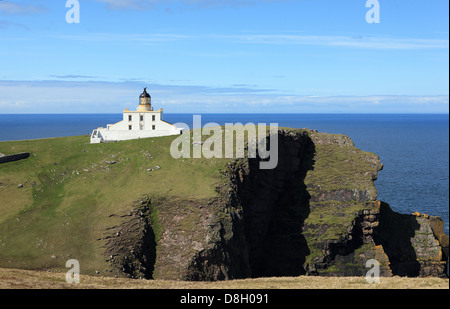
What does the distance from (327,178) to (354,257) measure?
15.7 metres

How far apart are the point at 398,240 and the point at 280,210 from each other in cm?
2168

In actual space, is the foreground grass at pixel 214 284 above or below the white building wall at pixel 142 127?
below

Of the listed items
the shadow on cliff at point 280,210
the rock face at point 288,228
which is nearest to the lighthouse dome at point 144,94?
the shadow on cliff at point 280,210

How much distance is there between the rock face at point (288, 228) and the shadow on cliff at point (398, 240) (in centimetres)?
17

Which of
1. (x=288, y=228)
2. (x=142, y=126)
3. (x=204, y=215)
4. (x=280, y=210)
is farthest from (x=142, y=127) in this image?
(x=288, y=228)

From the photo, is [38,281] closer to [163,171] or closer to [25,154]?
[163,171]

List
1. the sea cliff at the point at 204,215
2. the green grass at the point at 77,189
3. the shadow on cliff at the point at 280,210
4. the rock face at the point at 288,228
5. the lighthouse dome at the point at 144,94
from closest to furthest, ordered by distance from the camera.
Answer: the green grass at the point at 77,189
the sea cliff at the point at 204,215
the rock face at the point at 288,228
the shadow on cliff at the point at 280,210
the lighthouse dome at the point at 144,94

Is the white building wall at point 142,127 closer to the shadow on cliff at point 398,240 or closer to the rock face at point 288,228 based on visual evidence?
the rock face at point 288,228

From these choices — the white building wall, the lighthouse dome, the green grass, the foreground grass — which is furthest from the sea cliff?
the lighthouse dome

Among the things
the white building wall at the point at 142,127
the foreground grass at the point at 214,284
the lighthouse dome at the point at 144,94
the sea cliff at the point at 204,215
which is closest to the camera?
the foreground grass at the point at 214,284

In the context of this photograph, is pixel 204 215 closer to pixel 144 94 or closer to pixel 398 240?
pixel 144 94

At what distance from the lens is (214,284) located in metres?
45.1

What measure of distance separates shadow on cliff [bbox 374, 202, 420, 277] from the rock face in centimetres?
17

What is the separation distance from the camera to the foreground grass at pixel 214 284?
4172cm
